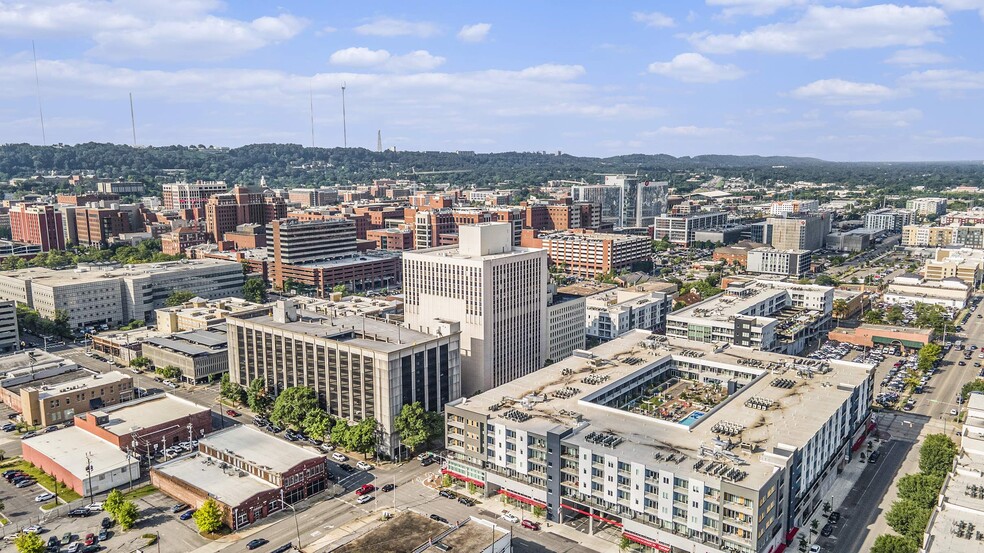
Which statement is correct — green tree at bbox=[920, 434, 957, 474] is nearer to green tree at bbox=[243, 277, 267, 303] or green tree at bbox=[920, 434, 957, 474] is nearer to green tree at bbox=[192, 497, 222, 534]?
green tree at bbox=[192, 497, 222, 534]

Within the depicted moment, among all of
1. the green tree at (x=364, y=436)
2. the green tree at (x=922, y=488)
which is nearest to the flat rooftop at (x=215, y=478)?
the green tree at (x=364, y=436)

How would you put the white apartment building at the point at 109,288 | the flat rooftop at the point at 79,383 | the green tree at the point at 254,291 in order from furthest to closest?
the green tree at the point at 254,291 → the white apartment building at the point at 109,288 → the flat rooftop at the point at 79,383

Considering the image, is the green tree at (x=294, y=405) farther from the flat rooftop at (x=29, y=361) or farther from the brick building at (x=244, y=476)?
the flat rooftop at (x=29, y=361)

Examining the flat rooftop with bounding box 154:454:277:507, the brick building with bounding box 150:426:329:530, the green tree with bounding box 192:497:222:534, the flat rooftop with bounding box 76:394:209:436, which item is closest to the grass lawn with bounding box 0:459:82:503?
the flat rooftop with bounding box 76:394:209:436

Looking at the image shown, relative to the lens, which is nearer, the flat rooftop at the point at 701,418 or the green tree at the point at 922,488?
the green tree at the point at 922,488

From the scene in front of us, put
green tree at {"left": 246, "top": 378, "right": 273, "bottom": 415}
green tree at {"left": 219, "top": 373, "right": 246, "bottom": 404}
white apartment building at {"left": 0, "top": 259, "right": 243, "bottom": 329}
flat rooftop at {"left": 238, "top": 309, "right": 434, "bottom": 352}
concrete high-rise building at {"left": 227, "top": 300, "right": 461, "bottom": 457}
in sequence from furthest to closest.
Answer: white apartment building at {"left": 0, "top": 259, "right": 243, "bottom": 329} → green tree at {"left": 219, "top": 373, "right": 246, "bottom": 404} → green tree at {"left": 246, "top": 378, "right": 273, "bottom": 415} → flat rooftop at {"left": 238, "top": 309, "right": 434, "bottom": 352} → concrete high-rise building at {"left": 227, "top": 300, "right": 461, "bottom": 457}

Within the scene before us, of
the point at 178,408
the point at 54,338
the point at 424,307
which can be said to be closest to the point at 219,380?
the point at 178,408

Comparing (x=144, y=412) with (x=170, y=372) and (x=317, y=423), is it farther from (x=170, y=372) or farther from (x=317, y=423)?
(x=170, y=372)
